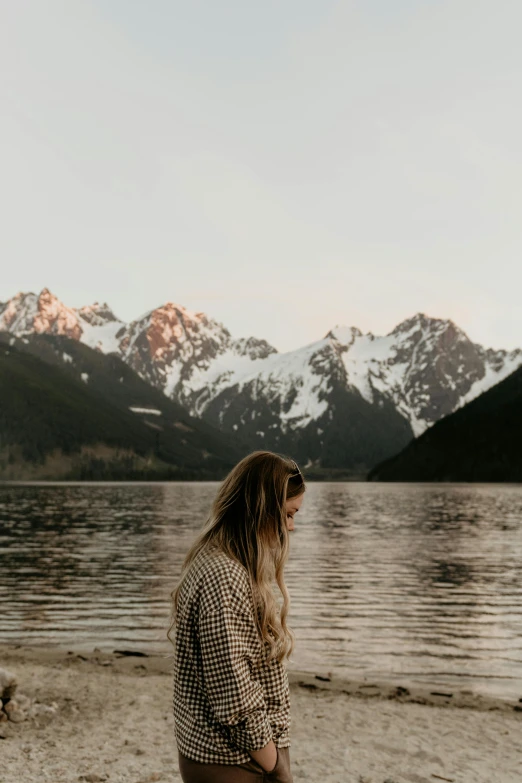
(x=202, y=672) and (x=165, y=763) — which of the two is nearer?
(x=202, y=672)

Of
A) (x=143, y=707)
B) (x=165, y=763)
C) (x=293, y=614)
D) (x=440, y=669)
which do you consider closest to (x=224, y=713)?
(x=165, y=763)

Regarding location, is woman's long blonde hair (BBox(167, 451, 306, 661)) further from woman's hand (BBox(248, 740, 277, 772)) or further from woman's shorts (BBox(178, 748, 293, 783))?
woman's shorts (BBox(178, 748, 293, 783))

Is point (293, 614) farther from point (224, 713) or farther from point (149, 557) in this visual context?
point (224, 713)

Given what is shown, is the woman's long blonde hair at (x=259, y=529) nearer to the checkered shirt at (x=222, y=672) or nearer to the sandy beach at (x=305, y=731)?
the checkered shirt at (x=222, y=672)

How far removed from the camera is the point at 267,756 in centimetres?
515

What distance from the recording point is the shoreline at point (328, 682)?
20.2m

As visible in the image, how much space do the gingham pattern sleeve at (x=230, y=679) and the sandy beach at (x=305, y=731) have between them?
8587 millimetres

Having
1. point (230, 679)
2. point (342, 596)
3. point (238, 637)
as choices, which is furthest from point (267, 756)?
point (342, 596)

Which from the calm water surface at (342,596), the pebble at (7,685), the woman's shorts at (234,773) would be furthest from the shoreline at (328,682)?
the woman's shorts at (234,773)

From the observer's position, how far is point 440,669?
2506cm

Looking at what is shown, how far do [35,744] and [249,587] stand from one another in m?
11.6

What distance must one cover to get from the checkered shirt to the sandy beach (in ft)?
27.3

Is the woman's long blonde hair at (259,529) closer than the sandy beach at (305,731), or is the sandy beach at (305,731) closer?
the woman's long blonde hair at (259,529)

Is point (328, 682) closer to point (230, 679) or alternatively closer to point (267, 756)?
point (267, 756)
